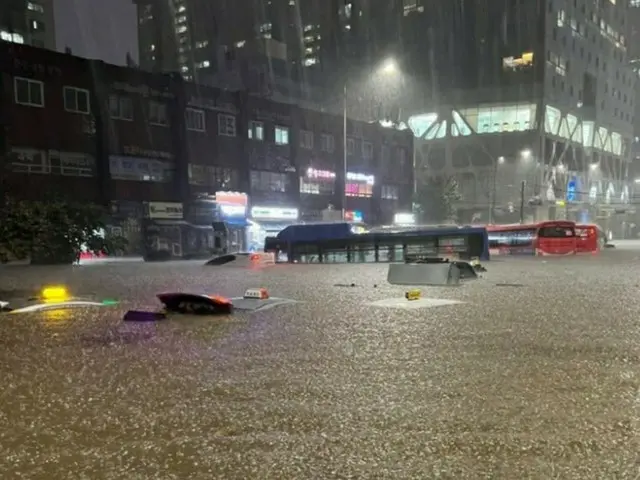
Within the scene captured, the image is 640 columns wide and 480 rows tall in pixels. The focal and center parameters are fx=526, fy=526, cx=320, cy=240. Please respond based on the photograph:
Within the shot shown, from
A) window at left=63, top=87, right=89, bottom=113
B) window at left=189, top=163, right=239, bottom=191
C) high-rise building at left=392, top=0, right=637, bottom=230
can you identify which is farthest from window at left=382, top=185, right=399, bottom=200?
window at left=63, top=87, right=89, bottom=113

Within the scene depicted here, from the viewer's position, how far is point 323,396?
438 cm

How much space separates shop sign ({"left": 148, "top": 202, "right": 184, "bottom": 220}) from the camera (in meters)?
35.9

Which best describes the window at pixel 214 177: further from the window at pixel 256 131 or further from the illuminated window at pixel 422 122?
the illuminated window at pixel 422 122

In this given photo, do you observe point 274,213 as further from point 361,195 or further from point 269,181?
point 361,195

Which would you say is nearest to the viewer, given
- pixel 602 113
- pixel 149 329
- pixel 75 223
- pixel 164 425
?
pixel 164 425

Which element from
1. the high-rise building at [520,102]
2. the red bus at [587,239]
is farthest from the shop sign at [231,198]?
the high-rise building at [520,102]

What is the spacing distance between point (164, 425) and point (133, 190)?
112 ft

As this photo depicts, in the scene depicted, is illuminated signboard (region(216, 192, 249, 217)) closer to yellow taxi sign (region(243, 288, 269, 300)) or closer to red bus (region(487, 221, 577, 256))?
red bus (region(487, 221, 577, 256))

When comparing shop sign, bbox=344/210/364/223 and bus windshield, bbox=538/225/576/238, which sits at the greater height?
shop sign, bbox=344/210/364/223

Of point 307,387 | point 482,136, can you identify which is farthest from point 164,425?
point 482,136

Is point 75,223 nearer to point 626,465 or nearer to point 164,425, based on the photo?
point 164,425

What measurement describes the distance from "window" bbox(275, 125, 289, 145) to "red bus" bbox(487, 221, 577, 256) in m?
19.8

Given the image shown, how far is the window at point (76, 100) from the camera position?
1300 inches

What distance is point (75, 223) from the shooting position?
86.4 feet
